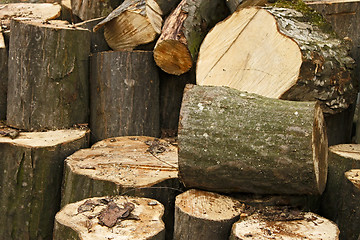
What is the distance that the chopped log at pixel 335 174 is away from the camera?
2605 millimetres

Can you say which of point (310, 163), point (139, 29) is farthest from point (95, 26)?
point (310, 163)

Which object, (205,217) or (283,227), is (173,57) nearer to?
(205,217)

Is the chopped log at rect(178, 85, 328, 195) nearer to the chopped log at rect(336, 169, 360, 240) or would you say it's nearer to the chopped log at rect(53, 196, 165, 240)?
the chopped log at rect(336, 169, 360, 240)

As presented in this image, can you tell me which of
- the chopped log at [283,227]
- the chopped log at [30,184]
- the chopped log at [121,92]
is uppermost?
the chopped log at [121,92]

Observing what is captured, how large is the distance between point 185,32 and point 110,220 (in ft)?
5.46

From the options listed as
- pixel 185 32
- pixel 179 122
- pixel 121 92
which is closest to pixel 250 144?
pixel 179 122

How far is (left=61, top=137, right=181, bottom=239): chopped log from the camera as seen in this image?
2.55m

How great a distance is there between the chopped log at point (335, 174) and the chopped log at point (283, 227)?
50cm

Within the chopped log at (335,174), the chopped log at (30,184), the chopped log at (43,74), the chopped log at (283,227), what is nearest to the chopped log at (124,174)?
the chopped log at (30,184)

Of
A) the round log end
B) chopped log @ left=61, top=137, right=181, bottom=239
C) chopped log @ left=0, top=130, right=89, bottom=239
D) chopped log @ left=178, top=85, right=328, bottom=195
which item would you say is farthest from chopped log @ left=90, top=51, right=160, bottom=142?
chopped log @ left=178, top=85, right=328, bottom=195

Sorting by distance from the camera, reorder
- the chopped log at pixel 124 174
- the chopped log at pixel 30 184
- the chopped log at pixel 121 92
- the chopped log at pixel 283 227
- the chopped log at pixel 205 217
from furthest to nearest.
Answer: the chopped log at pixel 121 92 < the chopped log at pixel 30 184 < the chopped log at pixel 124 174 < the chopped log at pixel 205 217 < the chopped log at pixel 283 227

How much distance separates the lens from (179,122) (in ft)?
7.65

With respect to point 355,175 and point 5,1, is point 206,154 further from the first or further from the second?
point 5,1

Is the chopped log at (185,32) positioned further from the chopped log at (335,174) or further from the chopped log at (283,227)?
the chopped log at (283,227)
